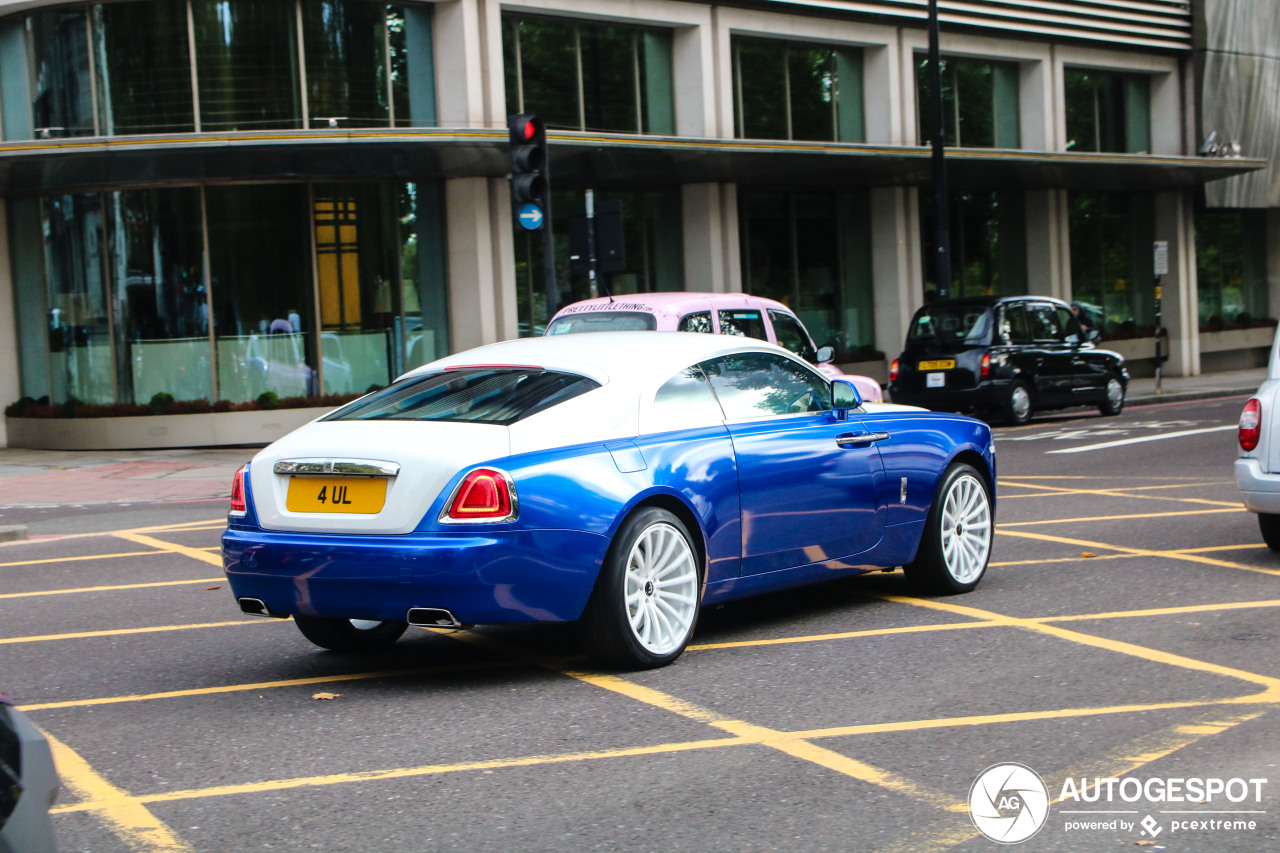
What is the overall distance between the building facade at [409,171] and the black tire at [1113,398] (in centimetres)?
582

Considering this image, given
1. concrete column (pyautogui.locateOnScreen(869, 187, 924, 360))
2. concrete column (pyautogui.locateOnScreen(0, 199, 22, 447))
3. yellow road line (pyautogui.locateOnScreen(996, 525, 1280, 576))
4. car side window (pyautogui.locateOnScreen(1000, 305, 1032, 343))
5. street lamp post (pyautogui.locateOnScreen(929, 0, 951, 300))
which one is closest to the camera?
yellow road line (pyautogui.locateOnScreen(996, 525, 1280, 576))

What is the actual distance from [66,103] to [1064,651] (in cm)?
1847

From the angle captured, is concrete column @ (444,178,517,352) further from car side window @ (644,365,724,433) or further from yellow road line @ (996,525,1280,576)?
car side window @ (644,365,724,433)

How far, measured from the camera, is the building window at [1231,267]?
35.5 m

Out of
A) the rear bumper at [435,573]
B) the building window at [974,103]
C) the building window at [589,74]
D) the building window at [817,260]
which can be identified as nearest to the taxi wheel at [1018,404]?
the building window at [817,260]

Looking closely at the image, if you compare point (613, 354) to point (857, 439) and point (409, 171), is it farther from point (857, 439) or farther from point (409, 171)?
point (409, 171)

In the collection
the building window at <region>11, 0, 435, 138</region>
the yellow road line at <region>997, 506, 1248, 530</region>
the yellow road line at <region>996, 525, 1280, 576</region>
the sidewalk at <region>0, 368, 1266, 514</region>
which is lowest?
the yellow road line at <region>997, 506, 1248, 530</region>

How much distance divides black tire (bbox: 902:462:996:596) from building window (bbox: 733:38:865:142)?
18.6 m

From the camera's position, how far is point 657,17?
953 inches

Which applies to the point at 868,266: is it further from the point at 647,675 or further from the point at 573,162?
the point at 647,675

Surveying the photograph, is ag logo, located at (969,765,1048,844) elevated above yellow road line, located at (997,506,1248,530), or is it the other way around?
ag logo, located at (969,765,1048,844)

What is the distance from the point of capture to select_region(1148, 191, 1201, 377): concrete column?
33219 mm

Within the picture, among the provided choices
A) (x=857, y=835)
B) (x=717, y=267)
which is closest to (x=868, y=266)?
(x=717, y=267)

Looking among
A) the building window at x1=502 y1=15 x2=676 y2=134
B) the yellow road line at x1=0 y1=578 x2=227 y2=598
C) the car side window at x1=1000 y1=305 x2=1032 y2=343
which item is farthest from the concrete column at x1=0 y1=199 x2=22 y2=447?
the car side window at x1=1000 y1=305 x2=1032 y2=343
